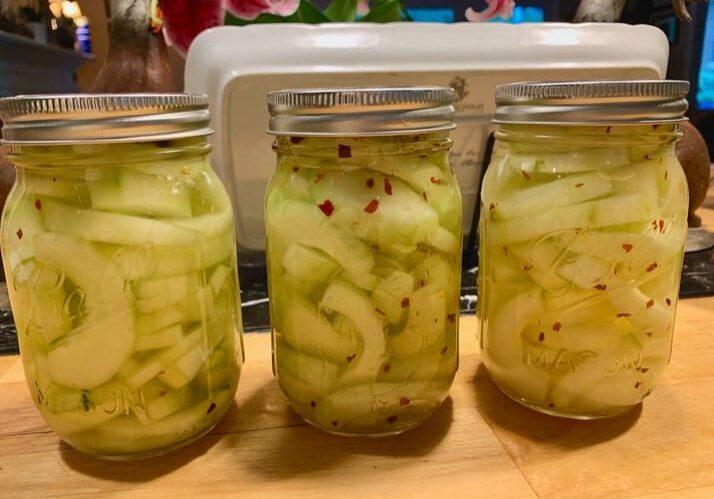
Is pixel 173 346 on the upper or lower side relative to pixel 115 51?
lower

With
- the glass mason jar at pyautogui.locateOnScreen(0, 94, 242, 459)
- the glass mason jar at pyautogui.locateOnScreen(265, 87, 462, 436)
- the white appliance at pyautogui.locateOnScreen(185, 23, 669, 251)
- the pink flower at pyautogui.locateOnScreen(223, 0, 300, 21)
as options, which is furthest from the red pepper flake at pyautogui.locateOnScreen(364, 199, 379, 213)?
the pink flower at pyautogui.locateOnScreen(223, 0, 300, 21)

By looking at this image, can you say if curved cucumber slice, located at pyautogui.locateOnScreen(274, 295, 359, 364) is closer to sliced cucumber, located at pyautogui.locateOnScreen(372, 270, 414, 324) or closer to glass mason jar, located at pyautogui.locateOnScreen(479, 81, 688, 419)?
sliced cucumber, located at pyautogui.locateOnScreen(372, 270, 414, 324)

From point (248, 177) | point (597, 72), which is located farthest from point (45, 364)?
point (597, 72)

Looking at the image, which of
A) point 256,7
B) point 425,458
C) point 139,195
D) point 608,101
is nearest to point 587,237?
point 608,101

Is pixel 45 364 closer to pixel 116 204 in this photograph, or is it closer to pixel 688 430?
pixel 116 204

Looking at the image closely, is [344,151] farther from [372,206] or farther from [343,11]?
[343,11]

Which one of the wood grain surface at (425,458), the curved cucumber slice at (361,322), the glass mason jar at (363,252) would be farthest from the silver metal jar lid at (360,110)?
the wood grain surface at (425,458)
